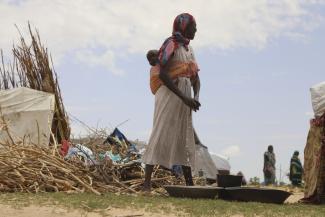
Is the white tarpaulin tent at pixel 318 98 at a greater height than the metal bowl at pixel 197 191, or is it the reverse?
the white tarpaulin tent at pixel 318 98

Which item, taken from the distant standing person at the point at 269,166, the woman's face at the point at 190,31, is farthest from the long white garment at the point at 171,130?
the distant standing person at the point at 269,166

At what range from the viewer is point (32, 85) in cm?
1228

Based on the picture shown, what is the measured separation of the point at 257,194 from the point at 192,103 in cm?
128

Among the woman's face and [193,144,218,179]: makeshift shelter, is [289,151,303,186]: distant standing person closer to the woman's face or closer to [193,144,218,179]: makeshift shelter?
[193,144,218,179]: makeshift shelter

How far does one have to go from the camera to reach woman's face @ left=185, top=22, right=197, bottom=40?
272 inches

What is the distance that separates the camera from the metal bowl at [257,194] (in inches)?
229

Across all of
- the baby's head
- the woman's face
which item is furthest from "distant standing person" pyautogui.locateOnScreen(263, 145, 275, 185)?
the woman's face

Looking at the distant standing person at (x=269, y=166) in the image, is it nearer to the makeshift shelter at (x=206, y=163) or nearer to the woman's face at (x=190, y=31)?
the makeshift shelter at (x=206, y=163)

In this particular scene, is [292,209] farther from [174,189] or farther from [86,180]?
[86,180]

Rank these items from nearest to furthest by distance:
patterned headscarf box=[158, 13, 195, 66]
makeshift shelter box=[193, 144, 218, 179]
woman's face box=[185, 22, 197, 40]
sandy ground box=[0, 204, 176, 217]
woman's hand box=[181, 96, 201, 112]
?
sandy ground box=[0, 204, 176, 217]
woman's hand box=[181, 96, 201, 112]
patterned headscarf box=[158, 13, 195, 66]
woman's face box=[185, 22, 197, 40]
makeshift shelter box=[193, 144, 218, 179]

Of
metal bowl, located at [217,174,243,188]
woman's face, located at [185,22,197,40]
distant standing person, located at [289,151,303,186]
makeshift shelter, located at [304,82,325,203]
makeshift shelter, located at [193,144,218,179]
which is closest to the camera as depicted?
metal bowl, located at [217,174,243,188]

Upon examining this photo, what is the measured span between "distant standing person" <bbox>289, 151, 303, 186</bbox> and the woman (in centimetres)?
941

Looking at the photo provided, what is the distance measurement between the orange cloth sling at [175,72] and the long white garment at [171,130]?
5 cm

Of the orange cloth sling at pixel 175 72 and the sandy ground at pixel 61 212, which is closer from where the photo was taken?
the sandy ground at pixel 61 212
